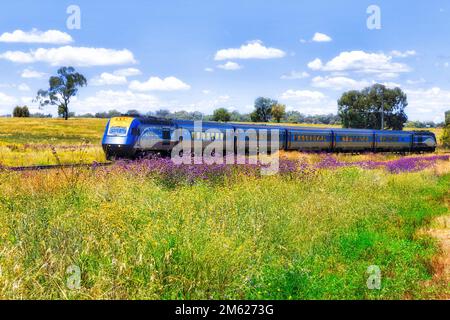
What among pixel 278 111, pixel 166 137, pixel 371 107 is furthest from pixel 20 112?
pixel 166 137

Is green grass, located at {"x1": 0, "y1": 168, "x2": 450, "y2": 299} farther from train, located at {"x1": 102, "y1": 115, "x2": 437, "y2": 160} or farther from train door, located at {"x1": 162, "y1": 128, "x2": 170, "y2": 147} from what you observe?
train door, located at {"x1": 162, "y1": 128, "x2": 170, "y2": 147}

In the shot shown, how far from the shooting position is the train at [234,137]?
23594 millimetres

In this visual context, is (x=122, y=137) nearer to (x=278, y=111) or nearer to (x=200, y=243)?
(x=200, y=243)

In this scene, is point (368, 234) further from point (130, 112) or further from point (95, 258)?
point (130, 112)

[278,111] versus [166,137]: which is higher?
[278,111]

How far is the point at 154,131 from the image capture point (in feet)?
80.2

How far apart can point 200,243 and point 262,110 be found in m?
98.2

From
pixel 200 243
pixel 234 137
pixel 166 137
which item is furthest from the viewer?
pixel 234 137

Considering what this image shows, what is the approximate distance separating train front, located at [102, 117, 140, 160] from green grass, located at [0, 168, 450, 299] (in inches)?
477

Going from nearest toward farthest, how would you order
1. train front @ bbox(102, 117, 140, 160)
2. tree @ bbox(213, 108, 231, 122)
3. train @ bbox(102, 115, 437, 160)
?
train front @ bbox(102, 117, 140, 160)
train @ bbox(102, 115, 437, 160)
tree @ bbox(213, 108, 231, 122)

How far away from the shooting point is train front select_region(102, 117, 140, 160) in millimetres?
23250

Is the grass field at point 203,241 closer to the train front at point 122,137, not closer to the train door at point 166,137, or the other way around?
the train front at point 122,137

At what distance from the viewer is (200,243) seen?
5977mm

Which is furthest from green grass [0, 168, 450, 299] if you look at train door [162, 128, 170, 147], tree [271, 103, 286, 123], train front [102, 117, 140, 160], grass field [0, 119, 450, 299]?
tree [271, 103, 286, 123]
